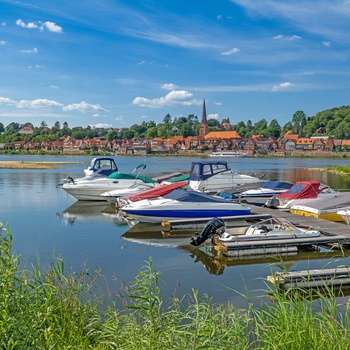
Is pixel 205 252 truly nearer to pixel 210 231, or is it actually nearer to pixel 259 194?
pixel 210 231

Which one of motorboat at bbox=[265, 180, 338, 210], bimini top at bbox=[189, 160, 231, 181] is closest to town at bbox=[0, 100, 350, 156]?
bimini top at bbox=[189, 160, 231, 181]

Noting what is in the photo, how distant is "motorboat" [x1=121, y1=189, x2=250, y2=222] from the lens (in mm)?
16922

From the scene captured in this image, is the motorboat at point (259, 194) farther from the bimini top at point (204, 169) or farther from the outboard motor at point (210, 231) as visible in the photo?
the outboard motor at point (210, 231)

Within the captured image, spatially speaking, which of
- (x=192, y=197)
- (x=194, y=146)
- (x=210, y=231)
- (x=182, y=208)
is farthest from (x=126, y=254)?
(x=194, y=146)

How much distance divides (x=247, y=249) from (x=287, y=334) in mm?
7989

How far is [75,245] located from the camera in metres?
14.3

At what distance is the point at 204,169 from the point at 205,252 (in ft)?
42.7

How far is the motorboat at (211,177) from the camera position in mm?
25656

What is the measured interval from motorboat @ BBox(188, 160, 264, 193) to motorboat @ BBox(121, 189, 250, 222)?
301 inches

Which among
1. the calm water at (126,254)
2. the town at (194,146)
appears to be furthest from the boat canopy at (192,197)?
the town at (194,146)

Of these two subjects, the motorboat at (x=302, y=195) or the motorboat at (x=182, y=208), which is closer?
the motorboat at (x=182, y=208)

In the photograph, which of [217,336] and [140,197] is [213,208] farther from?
[217,336]

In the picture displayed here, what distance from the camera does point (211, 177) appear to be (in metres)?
26.1

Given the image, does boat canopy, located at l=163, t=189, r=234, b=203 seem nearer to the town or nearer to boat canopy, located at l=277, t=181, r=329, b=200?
boat canopy, located at l=277, t=181, r=329, b=200
